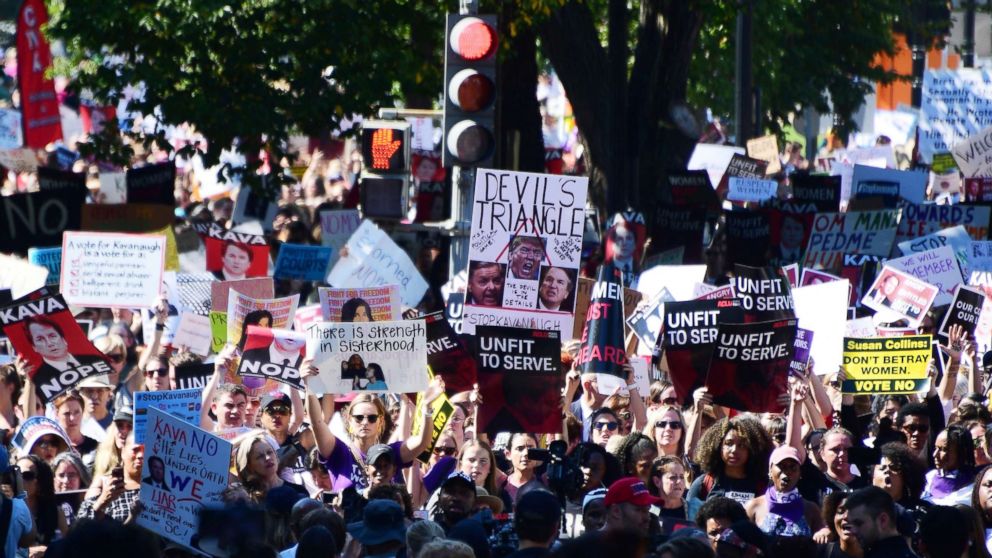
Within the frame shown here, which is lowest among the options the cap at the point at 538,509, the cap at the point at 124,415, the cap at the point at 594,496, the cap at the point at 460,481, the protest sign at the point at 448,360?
the cap at the point at 594,496

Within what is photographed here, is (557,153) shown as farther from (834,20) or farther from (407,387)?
(407,387)

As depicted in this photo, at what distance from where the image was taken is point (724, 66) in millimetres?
28797

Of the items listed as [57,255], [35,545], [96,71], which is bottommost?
[35,545]

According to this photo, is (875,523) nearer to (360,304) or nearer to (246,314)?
(360,304)

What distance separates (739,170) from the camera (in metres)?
20.7

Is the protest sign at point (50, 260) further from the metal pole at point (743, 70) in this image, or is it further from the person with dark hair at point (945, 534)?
the metal pole at point (743, 70)

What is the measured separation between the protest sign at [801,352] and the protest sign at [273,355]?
2596mm

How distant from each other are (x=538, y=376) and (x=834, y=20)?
64.2ft

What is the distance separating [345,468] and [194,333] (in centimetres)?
316

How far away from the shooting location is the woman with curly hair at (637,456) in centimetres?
933

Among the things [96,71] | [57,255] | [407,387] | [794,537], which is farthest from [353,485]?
[96,71]

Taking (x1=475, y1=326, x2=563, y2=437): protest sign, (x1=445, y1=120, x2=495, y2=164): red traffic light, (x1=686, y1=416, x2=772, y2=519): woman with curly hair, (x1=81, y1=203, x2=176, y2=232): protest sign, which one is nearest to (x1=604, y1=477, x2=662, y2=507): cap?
(x1=686, y1=416, x2=772, y2=519): woman with curly hair

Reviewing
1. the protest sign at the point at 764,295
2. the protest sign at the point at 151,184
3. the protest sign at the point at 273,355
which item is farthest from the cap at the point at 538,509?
the protest sign at the point at 151,184

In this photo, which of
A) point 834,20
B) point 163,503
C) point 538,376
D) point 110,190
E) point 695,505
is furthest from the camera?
point 834,20
